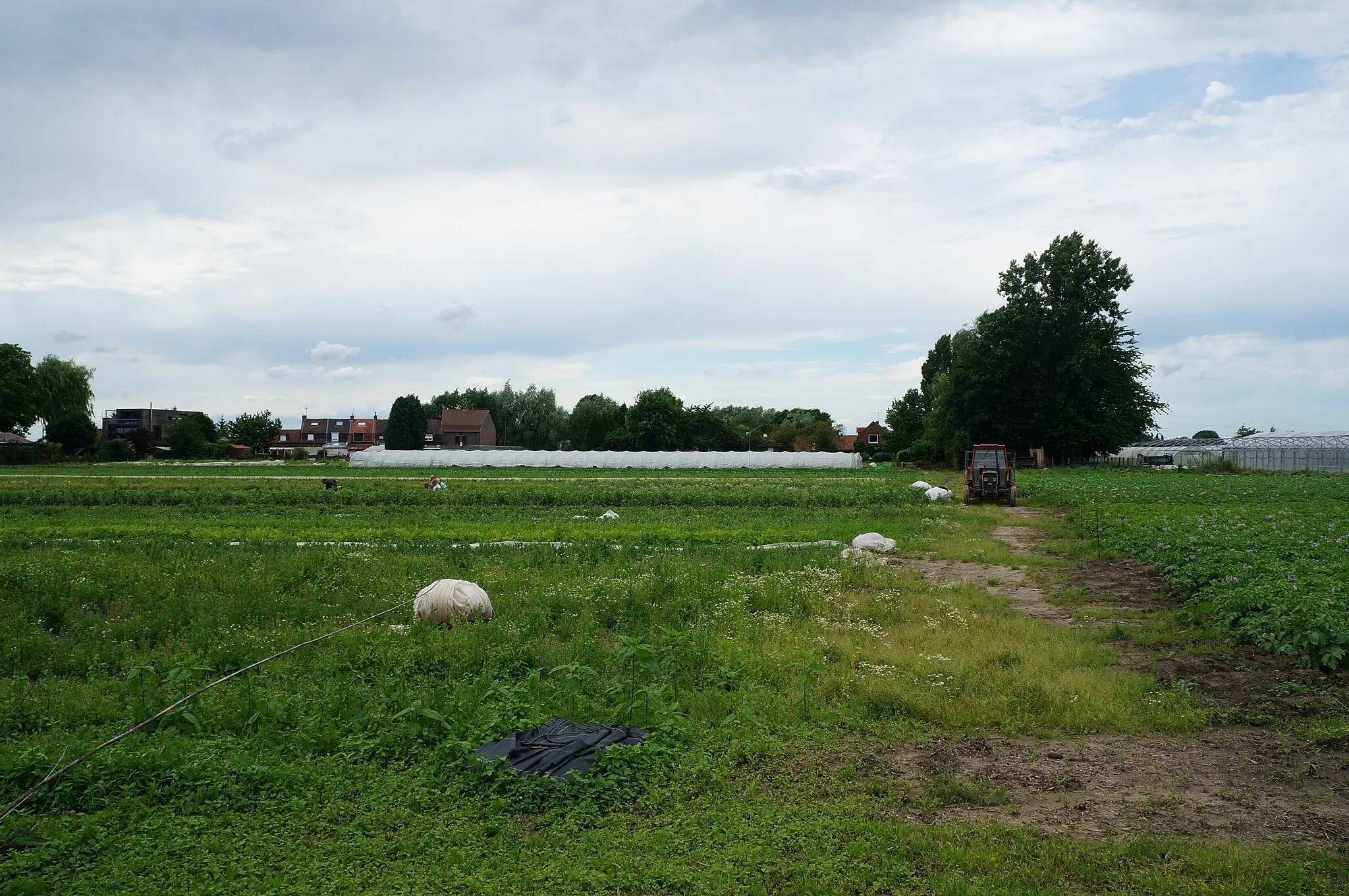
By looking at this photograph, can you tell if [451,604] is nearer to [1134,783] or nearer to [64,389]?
[1134,783]

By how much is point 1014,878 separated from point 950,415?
74.5 metres

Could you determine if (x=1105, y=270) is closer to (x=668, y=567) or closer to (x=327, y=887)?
(x=668, y=567)

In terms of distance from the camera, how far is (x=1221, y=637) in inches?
460

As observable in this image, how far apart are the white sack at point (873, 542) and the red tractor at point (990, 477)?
1914 centimetres

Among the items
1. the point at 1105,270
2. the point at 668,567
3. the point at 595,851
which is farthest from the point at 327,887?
the point at 1105,270


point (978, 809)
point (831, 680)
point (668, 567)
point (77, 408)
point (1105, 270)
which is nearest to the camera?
point (978, 809)

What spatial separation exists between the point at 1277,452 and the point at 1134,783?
7502 cm

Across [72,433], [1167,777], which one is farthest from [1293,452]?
[72,433]

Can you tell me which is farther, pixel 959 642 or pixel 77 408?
pixel 77 408

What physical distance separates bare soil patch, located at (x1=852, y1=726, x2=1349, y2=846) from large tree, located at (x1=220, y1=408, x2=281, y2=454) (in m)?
130

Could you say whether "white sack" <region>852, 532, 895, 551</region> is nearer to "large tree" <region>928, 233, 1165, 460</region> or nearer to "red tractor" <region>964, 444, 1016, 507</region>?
"red tractor" <region>964, 444, 1016, 507</region>

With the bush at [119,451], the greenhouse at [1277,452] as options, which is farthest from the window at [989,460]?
the bush at [119,451]

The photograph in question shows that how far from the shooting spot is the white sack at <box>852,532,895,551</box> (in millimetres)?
21016

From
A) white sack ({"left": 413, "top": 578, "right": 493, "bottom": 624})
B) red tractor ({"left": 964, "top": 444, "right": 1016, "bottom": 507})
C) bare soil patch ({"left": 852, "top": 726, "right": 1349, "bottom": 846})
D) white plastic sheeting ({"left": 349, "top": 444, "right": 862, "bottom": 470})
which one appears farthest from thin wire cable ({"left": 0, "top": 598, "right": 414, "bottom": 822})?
white plastic sheeting ({"left": 349, "top": 444, "right": 862, "bottom": 470})
